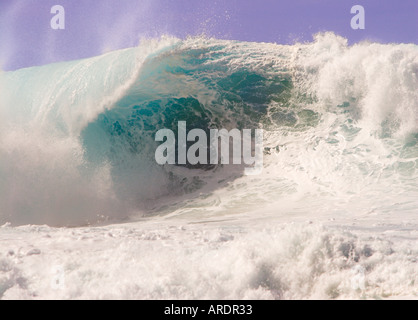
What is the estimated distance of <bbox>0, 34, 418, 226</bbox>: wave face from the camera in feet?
25.4

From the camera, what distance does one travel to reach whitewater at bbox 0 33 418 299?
3.11 m

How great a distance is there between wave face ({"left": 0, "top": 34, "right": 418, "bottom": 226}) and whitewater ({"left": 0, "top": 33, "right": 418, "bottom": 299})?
1.5 inches

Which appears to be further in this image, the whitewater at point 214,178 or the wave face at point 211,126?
the wave face at point 211,126

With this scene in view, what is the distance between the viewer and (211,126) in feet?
33.8

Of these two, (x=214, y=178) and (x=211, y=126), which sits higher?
(x=211, y=126)

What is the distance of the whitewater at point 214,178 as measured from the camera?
311cm

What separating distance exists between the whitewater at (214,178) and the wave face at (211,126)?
0.12 feet

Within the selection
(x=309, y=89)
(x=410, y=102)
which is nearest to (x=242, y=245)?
(x=410, y=102)

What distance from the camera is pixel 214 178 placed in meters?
9.16

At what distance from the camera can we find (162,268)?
127 inches

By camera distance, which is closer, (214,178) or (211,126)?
(214,178)

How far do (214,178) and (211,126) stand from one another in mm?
1785

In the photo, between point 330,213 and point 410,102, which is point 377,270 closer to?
point 330,213

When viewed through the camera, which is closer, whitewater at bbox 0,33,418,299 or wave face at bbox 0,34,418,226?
whitewater at bbox 0,33,418,299
